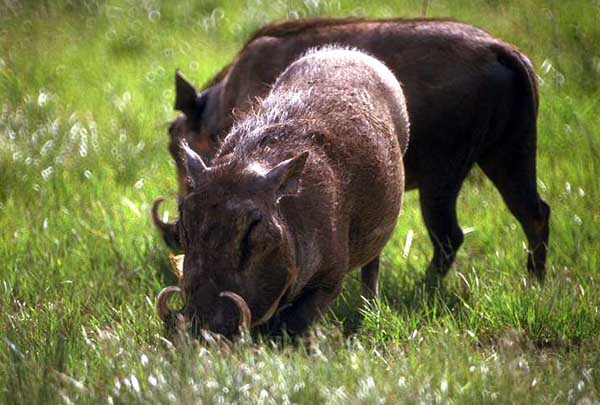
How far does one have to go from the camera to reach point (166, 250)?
632 centimetres

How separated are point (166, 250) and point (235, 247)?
2005 millimetres

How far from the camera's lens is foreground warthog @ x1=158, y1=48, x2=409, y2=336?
14.3 ft

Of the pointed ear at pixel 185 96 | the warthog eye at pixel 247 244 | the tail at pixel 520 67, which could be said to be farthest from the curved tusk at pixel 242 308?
the pointed ear at pixel 185 96

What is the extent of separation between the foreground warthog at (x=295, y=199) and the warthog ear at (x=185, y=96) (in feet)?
3.86

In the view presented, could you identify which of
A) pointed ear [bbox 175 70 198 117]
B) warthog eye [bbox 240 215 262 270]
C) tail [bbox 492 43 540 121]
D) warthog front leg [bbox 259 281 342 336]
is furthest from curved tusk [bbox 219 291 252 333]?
pointed ear [bbox 175 70 198 117]

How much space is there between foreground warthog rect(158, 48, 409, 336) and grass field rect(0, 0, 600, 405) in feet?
0.63

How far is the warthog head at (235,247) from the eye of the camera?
432 cm

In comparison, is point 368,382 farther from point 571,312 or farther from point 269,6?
point 269,6

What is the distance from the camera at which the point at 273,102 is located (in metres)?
5.29

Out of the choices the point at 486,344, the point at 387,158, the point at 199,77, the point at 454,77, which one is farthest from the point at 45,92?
the point at 486,344

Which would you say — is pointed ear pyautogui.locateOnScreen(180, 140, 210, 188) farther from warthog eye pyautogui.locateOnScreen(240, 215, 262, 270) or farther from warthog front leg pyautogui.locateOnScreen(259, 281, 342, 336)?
warthog front leg pyautogui.locateOnScreen(259, 281, 342, 336)

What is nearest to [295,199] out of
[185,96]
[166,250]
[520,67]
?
[166,250]

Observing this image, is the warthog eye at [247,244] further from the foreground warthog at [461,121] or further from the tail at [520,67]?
the tail at [520,67]

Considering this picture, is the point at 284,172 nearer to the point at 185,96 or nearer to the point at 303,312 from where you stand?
the point at 303,312
